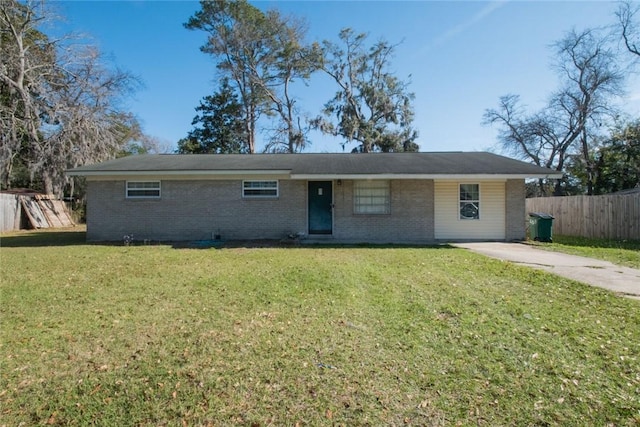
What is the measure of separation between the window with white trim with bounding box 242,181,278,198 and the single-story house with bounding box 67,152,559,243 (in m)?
0.04

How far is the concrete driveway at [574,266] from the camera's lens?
20.3 ft

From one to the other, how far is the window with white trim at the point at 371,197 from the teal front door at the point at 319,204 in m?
1.00

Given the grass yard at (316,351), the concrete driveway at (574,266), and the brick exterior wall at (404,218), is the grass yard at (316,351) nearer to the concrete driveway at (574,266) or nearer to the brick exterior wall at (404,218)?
the concrete driveway at (574,266)

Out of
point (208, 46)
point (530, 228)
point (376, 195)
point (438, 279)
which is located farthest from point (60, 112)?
point (530, 228)

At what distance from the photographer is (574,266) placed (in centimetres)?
785

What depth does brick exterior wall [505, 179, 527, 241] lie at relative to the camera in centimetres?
1235

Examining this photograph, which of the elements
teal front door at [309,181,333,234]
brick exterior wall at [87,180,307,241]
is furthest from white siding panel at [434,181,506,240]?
brick exterior wall at [87,180,307,241]

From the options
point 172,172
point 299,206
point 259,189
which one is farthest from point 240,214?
point 172,172

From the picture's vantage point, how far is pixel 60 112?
69.7 ft

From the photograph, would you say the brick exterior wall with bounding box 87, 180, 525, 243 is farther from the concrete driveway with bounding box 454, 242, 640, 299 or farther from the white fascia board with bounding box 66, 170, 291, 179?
the concrete driveway with bounding box 454, 242, 640, 299

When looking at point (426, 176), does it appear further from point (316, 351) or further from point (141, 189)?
point (141, 189)

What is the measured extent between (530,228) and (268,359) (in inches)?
507

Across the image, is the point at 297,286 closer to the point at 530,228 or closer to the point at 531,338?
the point at 531,338

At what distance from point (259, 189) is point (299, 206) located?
1602 millimetres
